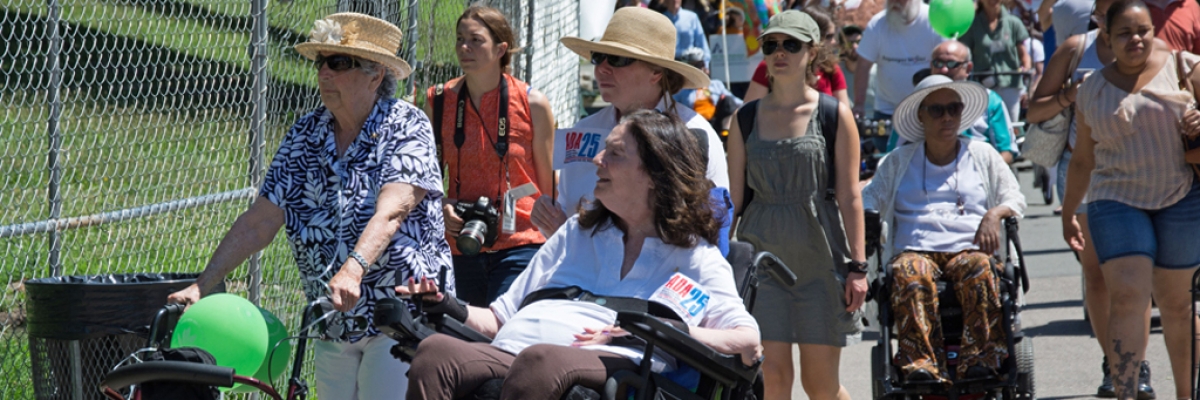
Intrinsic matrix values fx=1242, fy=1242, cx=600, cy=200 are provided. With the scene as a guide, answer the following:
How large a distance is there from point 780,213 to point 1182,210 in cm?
182

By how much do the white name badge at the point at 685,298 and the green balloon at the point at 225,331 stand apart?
118 cm

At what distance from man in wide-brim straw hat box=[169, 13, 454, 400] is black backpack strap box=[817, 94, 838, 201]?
69.9 inches

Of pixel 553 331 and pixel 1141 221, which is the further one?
pixel 1141 221

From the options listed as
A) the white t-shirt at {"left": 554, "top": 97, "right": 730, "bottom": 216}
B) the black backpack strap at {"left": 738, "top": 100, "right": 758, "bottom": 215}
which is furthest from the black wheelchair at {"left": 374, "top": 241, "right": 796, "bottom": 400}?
the black backpack strap at {"left": 738, "top": 100, "right": 758, "bottom": 215}

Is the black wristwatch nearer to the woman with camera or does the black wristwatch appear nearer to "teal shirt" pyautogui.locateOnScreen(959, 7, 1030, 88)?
the woman with camera

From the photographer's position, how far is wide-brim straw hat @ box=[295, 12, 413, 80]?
13.0 ft

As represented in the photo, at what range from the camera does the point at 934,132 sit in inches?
233

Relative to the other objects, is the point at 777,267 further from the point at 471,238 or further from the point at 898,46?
the point at 898,46

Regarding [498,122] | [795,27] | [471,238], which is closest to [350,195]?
[471,238]

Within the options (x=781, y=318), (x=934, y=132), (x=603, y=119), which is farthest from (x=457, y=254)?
(x=934, y=132)

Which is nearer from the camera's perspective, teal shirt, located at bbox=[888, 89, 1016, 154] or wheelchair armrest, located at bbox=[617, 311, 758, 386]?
wheelchair armrest, located at bbox=[617, 311, 758, 386]

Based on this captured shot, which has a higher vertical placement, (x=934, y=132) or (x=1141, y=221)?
(x=934, y=132)

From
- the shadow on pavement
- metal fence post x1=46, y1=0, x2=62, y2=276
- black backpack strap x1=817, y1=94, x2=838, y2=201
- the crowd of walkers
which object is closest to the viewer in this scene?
the crowd of walkers

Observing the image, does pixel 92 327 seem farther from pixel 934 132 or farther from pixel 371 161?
pixel 934 132
